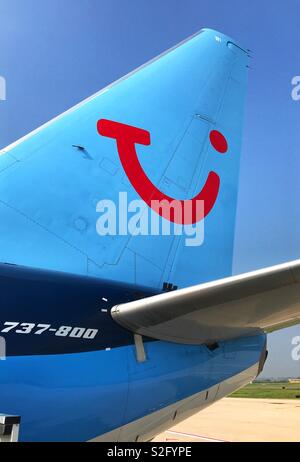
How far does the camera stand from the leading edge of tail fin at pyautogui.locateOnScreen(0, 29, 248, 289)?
16.9 feet

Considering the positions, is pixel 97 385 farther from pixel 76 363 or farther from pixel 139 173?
pixel 139 173

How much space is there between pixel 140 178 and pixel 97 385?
9.48 feet

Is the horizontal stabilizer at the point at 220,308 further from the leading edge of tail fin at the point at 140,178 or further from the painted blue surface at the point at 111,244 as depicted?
the leading edge of tail fin at the point at 140,178

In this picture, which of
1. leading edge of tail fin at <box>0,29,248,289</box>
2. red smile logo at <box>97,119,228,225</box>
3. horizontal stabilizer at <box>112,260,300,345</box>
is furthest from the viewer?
red smile logo at <box>97,119,228,225</box>

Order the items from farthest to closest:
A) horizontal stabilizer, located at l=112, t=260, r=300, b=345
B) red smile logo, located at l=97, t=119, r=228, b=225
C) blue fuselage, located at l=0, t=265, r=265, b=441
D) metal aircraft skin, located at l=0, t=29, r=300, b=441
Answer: red smile logo, located at l=97, t=119, r=228, b=225 < metal aircraft skin, located at l=0, t=29, r=300, b=441 < blue fuselage, located at l=0, t=265, r=265, b=441 < horizontal stabilizer, located at l=112, t=260, r=300, b=345

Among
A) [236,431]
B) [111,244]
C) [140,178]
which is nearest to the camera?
[111,244]

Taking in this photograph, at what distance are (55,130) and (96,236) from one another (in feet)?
4.56

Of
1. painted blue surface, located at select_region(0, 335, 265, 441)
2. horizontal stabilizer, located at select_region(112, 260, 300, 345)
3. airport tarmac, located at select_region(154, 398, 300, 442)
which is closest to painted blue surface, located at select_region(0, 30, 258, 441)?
painted blue surface, located at select_region(0, 335, 265, 441)

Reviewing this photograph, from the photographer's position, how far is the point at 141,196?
605 centimetres

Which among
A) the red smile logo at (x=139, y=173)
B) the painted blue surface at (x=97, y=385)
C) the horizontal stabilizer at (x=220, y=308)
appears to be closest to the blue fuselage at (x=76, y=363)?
the painted blue surface at (x=97, y=385)

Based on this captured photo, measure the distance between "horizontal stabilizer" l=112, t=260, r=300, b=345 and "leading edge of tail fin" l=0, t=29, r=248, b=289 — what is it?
1022mm

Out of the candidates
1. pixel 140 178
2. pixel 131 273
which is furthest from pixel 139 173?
pixel 131 273

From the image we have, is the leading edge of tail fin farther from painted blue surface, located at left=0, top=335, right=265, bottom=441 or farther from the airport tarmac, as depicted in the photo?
the airport tarmac

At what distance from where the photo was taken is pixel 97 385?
4.19 metres
